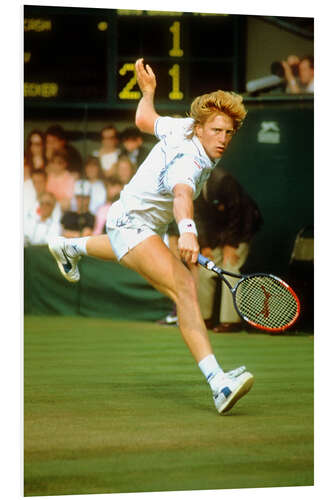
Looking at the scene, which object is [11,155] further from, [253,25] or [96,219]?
[96,219]

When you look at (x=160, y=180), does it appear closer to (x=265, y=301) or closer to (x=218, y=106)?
(x=218, y=106)

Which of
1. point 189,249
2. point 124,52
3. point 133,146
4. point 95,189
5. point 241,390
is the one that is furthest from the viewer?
point 133,146

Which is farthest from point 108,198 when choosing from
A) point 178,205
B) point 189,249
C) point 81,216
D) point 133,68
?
point 189,249

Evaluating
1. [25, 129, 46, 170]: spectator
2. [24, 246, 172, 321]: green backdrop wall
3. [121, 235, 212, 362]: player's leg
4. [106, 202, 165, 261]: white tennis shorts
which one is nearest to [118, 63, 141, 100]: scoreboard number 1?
[106, 202, 165, 261]: white tennis shorts

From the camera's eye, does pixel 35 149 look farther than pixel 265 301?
Yes

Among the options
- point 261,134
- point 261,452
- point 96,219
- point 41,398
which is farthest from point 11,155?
point 261,134

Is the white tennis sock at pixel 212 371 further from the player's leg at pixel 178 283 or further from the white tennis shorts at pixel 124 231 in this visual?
the white tennis shorts at pixel 124 231

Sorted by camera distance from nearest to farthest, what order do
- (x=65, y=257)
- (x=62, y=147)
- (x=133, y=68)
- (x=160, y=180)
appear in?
(x=160, y=180) → (x=65, y=257) → (x=133, y=68) → (x=62, y=147)
